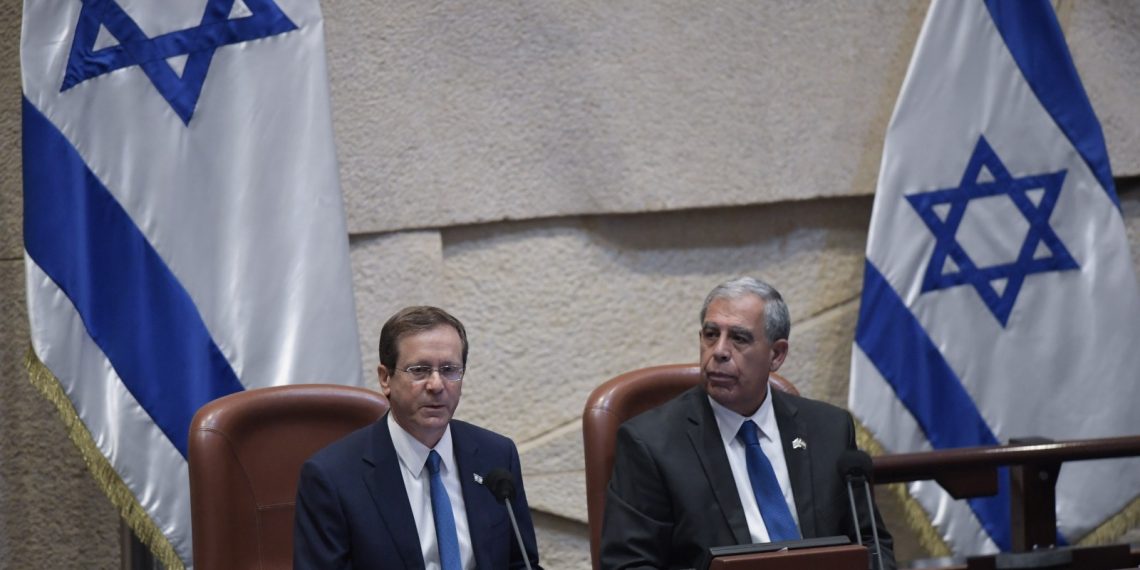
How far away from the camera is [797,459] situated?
3.13m

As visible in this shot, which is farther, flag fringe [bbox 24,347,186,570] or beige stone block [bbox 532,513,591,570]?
beige stone block [bbox 532,513,591,570]

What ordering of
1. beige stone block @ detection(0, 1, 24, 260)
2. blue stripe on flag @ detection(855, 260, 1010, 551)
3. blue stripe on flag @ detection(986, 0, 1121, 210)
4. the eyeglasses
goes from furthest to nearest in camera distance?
blue stripe on flag @ detection(986, 0, 1121, 210), blue stripe on flag @ detection(855, 260, 1010, 551), beige stone block @ detection(0, 1, 24, 260), the eyeglasses

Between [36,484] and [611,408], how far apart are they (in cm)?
193

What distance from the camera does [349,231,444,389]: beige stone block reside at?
165 inches

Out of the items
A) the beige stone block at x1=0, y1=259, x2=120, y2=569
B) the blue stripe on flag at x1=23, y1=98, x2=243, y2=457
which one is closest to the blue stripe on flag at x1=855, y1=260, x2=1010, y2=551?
the blue stripe on flag at x1=23, y1=98, x2=243, y2=457

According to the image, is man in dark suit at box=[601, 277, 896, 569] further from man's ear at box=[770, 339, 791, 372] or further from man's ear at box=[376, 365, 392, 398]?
man's ear at box=[376, 365, 392, 398]

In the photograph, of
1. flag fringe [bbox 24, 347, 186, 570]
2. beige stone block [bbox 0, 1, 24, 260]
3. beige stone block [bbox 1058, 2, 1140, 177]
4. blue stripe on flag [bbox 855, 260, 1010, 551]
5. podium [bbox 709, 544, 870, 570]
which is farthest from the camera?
beige stone block [bbox 1058, 2, 1140, 177]

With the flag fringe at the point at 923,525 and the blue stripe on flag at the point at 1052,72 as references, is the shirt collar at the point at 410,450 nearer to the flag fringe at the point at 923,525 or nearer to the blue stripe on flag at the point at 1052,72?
the flag fringe at the point at 923,525

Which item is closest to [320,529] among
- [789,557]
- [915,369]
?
[789,557]

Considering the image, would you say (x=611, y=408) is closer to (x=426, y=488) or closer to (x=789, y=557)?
(x=426, y=488)

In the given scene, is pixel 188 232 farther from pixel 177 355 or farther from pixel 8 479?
pixel 8 479

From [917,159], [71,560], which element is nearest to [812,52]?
[917,159]

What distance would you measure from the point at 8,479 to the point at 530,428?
1.65 metres

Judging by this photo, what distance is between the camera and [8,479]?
401 centimetres
